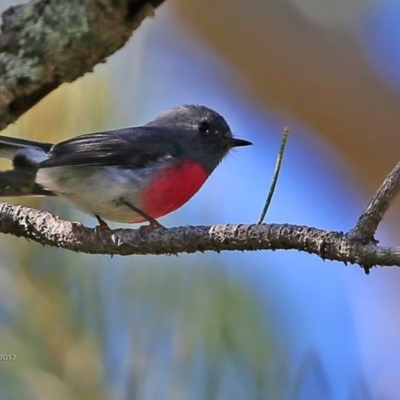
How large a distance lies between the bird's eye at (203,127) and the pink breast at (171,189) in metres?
0.31

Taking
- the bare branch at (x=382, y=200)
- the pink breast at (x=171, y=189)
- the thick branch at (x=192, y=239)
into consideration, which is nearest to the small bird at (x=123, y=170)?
the pink breast at (x=171, y=189)

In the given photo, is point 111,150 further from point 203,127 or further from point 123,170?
point 203,127

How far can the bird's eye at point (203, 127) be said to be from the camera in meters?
2.99

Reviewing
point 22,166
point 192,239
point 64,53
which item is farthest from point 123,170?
point 22,166

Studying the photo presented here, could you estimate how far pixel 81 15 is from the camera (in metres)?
1.77

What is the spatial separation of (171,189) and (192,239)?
97 cm

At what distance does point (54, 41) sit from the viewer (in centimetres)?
179

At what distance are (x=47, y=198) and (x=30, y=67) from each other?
75 centimetres

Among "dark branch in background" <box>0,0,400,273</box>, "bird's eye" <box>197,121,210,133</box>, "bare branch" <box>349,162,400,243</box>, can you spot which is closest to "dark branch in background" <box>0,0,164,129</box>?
"dark branch in background" <box>0,0,400,273</box>

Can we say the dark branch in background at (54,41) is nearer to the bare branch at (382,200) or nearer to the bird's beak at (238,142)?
the bare branch at (382,200)

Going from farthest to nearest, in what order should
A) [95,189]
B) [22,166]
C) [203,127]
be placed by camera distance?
[203,127] → [95,189] → [22,166]

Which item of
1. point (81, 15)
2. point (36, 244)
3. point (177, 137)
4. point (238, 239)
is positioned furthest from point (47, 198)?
point (238, 239)

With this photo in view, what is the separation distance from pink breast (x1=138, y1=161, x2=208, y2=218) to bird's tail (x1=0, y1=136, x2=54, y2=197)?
301mm

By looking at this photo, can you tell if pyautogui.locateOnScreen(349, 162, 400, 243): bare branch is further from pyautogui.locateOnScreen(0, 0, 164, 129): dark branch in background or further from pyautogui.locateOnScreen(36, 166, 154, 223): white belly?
pyautogui.locateOnScreen(36, 166, 154, 223): white belly
